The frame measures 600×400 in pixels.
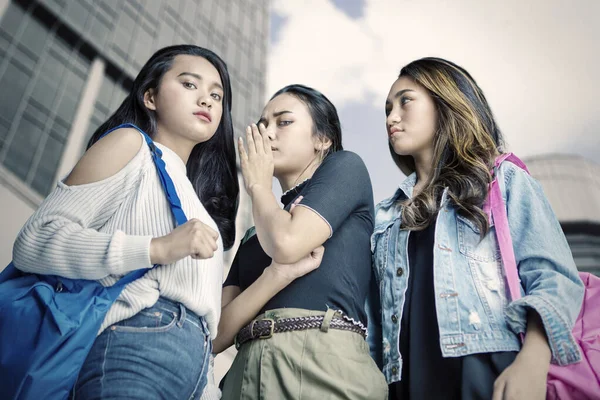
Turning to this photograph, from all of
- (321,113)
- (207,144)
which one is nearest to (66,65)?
(207,144)

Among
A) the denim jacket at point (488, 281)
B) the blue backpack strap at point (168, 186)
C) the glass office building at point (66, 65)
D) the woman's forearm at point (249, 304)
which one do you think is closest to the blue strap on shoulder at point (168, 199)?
the blue backpack strap at point (168, 186)

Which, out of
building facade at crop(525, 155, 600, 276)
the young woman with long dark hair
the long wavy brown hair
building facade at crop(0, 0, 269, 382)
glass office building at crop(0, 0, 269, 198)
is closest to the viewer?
the young woman with long dark hair

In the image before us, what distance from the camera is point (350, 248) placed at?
2.32 meters

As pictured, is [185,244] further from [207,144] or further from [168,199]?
[207,144]

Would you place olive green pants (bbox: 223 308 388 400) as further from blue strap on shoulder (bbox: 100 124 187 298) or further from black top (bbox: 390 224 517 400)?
blue strap on shoulder (bbox: 100 124 187 298)

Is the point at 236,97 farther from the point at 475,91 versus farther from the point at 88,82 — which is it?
the point at 475,91

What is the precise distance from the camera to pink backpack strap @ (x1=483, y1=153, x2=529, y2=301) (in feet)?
6.59

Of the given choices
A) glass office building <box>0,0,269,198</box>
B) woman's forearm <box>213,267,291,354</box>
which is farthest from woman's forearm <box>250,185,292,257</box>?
glass office building <box>0,0,269,198</box>

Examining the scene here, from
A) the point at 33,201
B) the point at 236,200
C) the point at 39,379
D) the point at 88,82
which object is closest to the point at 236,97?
the point at 88,82

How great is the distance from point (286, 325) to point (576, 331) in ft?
3.75

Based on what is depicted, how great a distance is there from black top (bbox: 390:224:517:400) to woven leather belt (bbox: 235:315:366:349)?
322mm

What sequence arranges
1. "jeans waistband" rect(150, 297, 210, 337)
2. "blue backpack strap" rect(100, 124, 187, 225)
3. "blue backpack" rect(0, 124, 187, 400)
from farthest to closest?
"blue backpack strap" rect(100, 124, 187, 225), "jeans waistband" rect(150, 297, 210, 337), "blue backpack" rect(0, 124, 187, 400)

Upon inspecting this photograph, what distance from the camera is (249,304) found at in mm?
2182

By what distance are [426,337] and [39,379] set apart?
62.1 inches
